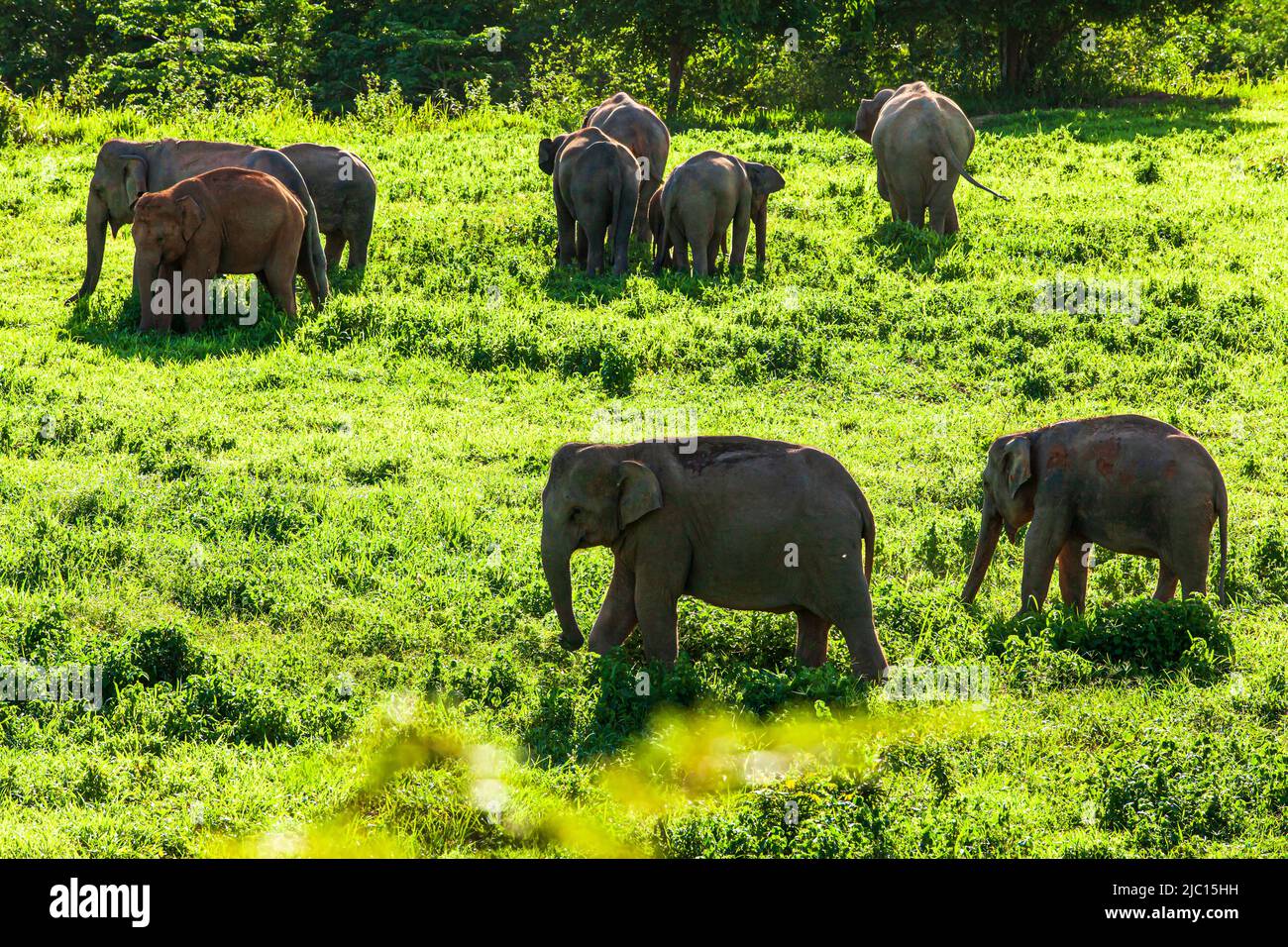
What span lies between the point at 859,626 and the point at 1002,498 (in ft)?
6.69

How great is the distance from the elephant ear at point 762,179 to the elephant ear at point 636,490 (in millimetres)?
Result: 11274

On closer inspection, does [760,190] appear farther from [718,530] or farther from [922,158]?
[718,530]

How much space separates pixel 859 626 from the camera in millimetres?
9164

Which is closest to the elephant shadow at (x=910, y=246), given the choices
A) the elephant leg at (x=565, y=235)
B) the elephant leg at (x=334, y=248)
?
the elephant leg at (x=565, y=235)

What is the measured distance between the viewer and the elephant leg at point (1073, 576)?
10719 mm

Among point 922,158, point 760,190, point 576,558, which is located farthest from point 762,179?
point 576,558

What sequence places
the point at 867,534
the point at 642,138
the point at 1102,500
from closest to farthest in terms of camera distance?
the point at 867,534
the point at 1102,500
the point at 642,138

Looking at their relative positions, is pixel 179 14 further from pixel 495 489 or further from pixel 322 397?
pixel 495 489

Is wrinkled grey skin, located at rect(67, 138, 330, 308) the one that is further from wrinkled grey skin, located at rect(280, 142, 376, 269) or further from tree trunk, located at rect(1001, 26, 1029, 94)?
tree trunk, located at rect(1001, 26, 1029, 94)

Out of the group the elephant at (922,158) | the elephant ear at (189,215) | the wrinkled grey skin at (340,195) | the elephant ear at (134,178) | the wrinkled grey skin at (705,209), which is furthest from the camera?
the elephant at (922,158)

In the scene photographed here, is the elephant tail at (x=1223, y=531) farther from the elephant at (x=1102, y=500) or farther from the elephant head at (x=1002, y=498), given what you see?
the elephant head at (x=1002, y=498)

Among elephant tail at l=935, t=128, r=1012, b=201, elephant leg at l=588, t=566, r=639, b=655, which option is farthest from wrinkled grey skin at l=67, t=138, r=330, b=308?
elephant leg at l=588, t=566, r=639, b=655

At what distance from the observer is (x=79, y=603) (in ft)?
32.9

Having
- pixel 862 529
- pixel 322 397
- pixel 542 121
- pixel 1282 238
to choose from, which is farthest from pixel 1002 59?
pixel 862 529
